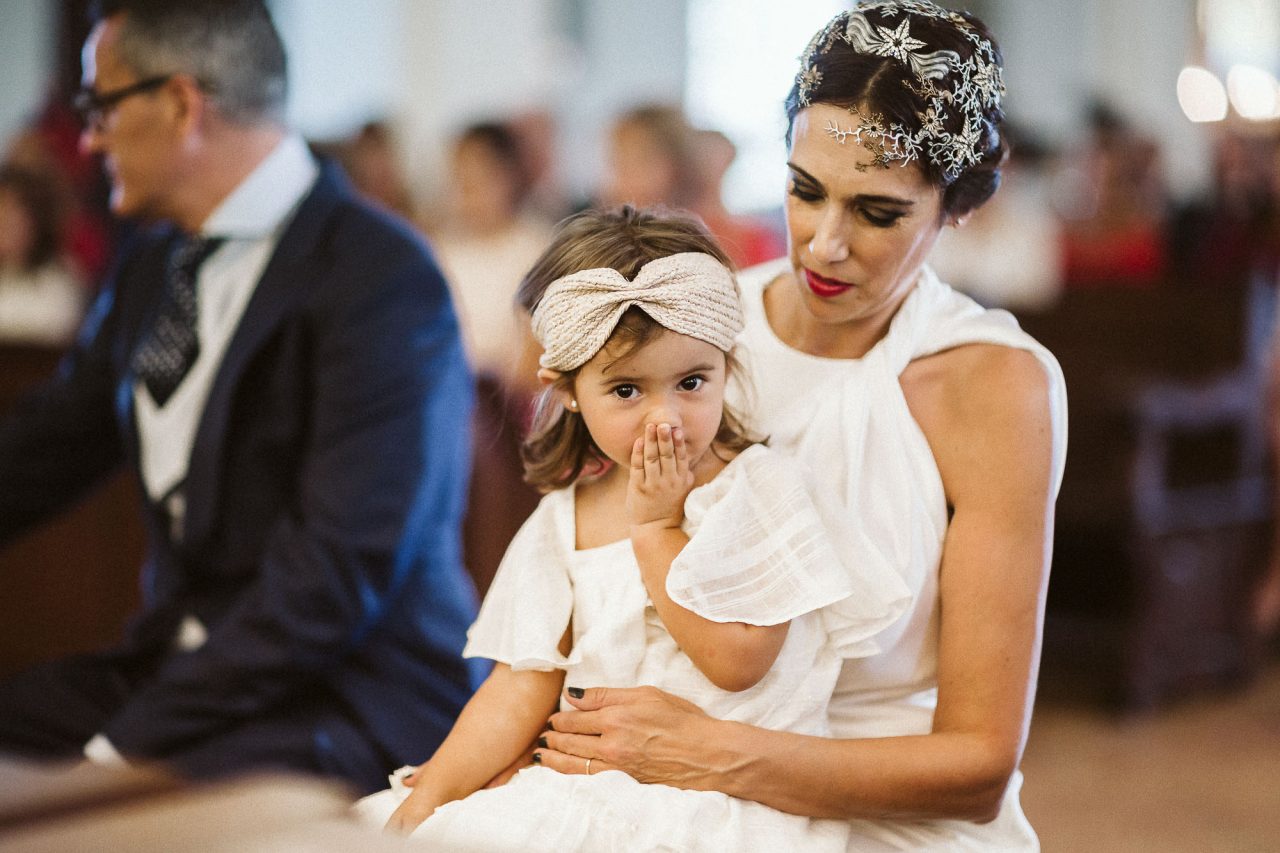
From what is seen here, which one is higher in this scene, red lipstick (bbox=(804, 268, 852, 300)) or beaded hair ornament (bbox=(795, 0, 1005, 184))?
beaded hair ornament (bbox=(795, 0, 1005, 184))

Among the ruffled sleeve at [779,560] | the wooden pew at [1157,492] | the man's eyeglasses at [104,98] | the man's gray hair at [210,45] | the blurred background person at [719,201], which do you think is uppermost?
the man's gray hair at [210,45]

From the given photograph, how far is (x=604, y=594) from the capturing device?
1673 mm

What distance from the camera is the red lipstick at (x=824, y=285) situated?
1.76 meters

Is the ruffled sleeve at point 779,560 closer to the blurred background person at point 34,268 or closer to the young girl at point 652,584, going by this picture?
the young girl at point 652,584

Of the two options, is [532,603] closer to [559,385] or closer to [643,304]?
[559,385]

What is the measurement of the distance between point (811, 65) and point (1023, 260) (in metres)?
5.74

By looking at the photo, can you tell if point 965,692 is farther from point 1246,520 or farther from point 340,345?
point 1246,520

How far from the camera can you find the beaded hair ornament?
66.8 inches

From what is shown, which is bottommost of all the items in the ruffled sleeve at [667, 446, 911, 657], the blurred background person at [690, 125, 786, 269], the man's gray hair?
the blurred background person at [690, 125, 786, 269]

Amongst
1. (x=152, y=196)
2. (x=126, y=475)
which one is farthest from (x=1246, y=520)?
(x=152, y=196)

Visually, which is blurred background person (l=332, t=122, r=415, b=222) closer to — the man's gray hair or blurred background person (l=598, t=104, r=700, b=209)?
blurred background person (l=598, t=104, r=700, b=209)

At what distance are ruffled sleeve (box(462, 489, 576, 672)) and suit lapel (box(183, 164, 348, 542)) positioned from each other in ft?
2.40

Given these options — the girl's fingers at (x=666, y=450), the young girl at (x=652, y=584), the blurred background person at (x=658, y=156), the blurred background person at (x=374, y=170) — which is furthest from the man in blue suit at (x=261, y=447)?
the blurred background person at (x=374, y=170)

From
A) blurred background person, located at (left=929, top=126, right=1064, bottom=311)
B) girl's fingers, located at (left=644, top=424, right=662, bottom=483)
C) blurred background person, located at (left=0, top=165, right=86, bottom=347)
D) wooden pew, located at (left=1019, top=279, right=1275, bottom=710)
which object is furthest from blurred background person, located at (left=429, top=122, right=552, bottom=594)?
girl's fingers, located at (left=644, top=424, right=662, bottom=483)
